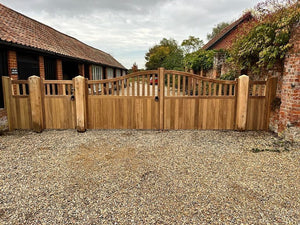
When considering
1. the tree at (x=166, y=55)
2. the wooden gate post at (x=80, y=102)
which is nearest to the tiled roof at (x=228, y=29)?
the tree at (x=166, y=55)

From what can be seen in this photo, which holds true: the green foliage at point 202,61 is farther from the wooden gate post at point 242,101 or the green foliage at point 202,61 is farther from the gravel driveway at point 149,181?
the gravel driveway at point 149,181

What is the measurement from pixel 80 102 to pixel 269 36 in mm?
5427

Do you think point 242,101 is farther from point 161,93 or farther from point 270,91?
point 161,93

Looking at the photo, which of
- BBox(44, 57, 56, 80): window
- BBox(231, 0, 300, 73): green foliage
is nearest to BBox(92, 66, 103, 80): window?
BBox(44, 57, 56, 80): window

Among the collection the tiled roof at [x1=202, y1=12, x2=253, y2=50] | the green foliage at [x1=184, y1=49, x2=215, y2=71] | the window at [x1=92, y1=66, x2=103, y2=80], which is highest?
the tiled roof at [x1=202, y1=12, x2=253, y2=50]

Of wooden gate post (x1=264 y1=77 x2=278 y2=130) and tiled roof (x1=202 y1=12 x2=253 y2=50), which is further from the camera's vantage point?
tiled roof (x1=202 y1=12 x2=253 y2=50)

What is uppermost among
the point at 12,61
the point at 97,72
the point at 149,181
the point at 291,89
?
the point at 97,72

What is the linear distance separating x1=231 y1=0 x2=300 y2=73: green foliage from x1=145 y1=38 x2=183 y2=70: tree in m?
19.0

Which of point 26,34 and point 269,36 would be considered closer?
point 269,36

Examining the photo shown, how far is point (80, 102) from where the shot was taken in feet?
16.9

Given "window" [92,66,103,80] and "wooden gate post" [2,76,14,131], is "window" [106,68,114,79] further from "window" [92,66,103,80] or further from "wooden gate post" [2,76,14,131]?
"wooden gate post" [2,76,14,131]

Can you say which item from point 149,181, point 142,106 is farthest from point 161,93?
point 149,181

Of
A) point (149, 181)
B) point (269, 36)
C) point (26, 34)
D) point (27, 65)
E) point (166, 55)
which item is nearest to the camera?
point (149, 181)

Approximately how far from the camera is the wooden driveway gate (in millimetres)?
5180
